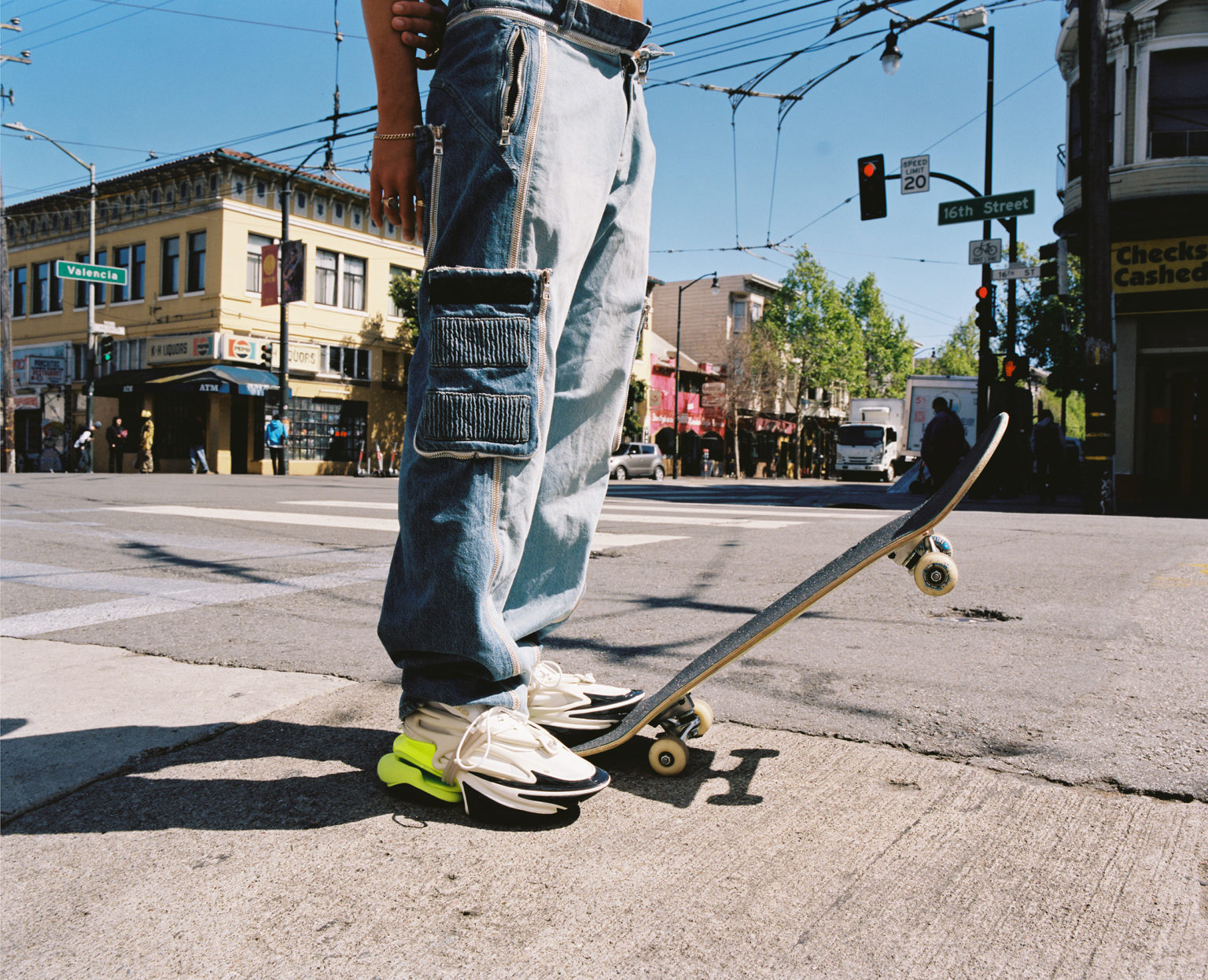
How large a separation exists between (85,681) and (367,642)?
718mm

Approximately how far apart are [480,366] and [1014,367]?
572 inches

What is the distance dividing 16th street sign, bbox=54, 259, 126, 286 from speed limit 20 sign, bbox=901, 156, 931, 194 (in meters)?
21.3

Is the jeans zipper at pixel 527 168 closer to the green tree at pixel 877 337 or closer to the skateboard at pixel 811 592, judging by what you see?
the skateboard at pixel 811 592

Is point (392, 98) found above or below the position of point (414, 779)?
above

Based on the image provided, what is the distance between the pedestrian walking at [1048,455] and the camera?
14.9 metres

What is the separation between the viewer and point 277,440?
23.7 metres

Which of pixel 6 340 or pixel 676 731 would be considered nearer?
pixel 676 731

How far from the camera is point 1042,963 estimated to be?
949 mm

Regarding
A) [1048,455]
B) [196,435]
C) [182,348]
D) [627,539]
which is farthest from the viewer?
[196,435]

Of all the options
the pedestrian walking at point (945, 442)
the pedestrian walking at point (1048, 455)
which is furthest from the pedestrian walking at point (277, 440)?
the pedestrian walking at point (1048, 455)

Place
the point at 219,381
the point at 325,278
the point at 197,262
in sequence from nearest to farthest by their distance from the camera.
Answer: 1. the point at 219,381
2. the point at 197,262
3. the point at 325,278

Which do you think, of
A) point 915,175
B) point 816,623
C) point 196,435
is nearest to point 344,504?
point 816,623

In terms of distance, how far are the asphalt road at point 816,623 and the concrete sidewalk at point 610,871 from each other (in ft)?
0.87

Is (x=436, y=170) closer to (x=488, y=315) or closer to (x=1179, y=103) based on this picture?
(x=488, y=315)
